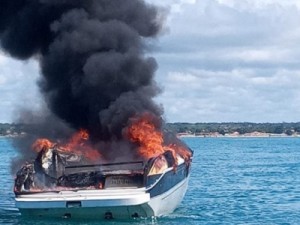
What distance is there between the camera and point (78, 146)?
49000mm

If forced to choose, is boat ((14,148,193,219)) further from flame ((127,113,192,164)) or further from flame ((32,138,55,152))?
flame ((127,113,192,164))

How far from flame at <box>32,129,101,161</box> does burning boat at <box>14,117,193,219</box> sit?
9 centimetres

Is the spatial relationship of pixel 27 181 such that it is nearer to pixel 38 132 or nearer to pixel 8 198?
pixel 38 132

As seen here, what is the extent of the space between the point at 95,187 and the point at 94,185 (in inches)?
21.3

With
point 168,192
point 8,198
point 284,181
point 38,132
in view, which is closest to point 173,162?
point 168,192

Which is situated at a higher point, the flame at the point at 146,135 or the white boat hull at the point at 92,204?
the flame at the point at 146,135

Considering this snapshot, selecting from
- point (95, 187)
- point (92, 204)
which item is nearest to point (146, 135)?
point (95, 187)

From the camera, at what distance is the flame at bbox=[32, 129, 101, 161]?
47344mm

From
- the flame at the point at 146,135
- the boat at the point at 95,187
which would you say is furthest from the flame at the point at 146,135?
the boat at the point at 95,187

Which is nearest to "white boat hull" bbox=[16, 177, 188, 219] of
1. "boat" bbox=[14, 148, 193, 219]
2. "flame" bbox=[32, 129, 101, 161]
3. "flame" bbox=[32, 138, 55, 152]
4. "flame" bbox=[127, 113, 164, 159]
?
"boat" bbox=[14, 148, 193, 219]

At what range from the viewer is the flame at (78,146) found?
1864 inches

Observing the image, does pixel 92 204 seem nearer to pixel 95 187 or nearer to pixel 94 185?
pixel 95 187

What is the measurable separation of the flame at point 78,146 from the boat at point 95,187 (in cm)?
83

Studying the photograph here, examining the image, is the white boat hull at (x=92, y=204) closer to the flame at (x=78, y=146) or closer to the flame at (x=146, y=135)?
the flame at (x=146, y=135)
